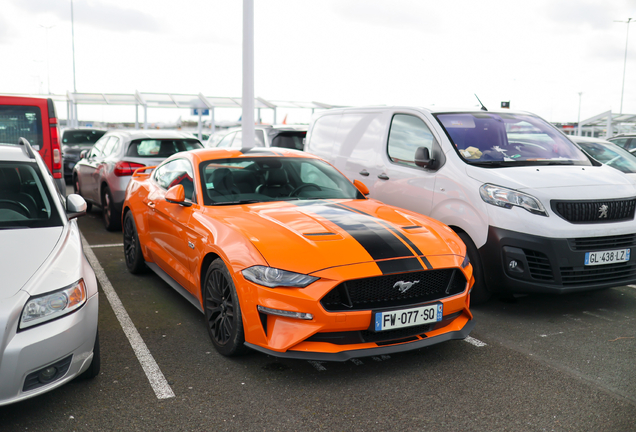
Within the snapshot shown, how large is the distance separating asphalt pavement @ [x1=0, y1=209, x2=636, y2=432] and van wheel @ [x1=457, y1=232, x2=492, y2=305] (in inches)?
11.3

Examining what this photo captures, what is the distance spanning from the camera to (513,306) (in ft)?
16.7

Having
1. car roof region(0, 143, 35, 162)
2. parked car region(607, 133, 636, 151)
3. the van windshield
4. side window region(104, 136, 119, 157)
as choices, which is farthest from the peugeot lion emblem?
parked car region(607, 133, 636, 151)

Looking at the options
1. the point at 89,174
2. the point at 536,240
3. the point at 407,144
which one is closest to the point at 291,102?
the point at 89,174

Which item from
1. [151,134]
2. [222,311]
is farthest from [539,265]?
[151,134]

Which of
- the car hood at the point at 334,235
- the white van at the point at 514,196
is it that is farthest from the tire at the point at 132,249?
the white van at the point at 514,196

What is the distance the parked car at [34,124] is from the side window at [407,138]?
5.42 meters

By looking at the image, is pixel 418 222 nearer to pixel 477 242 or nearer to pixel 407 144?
pixel 477 242

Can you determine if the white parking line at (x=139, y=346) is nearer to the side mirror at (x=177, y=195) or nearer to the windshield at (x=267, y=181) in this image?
the side mirror at (x=177, y=195)

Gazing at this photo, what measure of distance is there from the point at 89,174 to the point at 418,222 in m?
7.44

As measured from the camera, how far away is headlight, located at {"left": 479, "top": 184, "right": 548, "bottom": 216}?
4.58m

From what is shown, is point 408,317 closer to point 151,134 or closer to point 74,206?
point 74,206

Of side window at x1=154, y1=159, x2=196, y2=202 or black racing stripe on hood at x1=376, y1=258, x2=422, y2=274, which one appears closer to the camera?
black racing stripe on hood at x1=376, y1=258, x2=422, y2=274

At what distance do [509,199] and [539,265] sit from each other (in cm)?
61

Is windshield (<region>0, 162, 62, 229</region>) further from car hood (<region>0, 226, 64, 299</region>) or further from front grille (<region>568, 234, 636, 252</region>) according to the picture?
front grille (<region>568, 234, 636, 252</region>)
